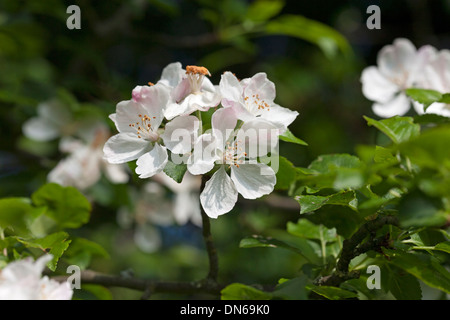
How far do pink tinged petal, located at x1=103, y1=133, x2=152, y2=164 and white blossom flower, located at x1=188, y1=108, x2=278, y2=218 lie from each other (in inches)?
5.5

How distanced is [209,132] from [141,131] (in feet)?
0.48

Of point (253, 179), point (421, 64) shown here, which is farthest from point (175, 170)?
point (421, 64)

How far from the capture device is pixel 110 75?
222cm

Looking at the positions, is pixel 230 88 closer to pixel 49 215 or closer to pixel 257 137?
pixel 257 137

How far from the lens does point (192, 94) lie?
973 mm

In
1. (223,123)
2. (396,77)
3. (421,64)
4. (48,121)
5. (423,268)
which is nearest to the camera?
(423,268)

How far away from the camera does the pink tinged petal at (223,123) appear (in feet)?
3.05

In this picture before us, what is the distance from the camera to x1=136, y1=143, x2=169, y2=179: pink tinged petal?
940 millimetres

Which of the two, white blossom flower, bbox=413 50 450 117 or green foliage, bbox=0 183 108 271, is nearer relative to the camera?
green foliage, bbox=0 183 108 271

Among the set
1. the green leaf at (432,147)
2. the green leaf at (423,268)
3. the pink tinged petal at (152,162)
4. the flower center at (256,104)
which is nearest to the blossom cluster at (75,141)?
the pink tinged petal at (152,162)

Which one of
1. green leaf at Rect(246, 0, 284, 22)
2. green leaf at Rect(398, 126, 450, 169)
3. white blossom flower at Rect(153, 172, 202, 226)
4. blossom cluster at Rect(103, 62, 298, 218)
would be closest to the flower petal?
blossom cluster at Rect(103, 62, 298, 218)

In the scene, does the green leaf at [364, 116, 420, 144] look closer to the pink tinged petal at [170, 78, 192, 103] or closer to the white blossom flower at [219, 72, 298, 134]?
the white blossom flower at [219, 72, 298, 134]
